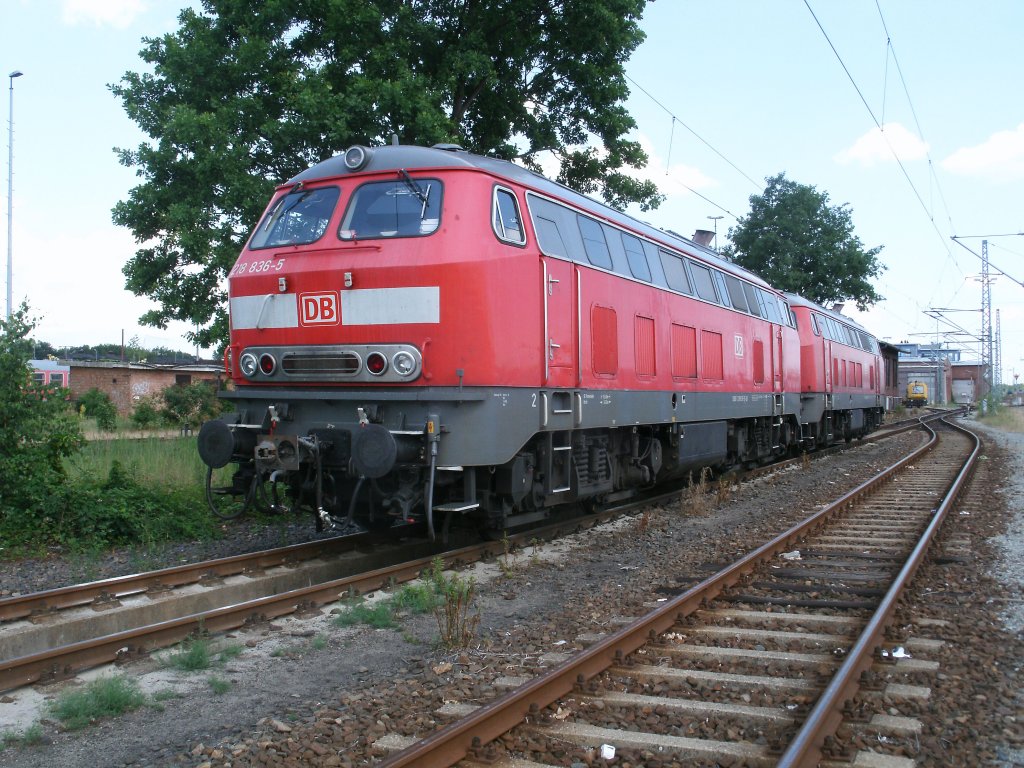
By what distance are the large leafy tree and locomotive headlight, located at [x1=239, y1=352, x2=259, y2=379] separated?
20.0 feet

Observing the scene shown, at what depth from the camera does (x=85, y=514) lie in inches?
343

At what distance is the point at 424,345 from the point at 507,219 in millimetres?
1495

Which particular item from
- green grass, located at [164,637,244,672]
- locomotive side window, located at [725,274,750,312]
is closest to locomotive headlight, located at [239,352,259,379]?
green grass, located at [164,637,244,672]

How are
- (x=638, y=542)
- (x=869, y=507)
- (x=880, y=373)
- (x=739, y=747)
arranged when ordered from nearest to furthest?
(x=739, y=747) < (x=638, y=542) < (x=869, y=507) < (x=880, y=373)

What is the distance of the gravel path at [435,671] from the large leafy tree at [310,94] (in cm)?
731

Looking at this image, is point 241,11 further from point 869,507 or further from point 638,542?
point 869,507

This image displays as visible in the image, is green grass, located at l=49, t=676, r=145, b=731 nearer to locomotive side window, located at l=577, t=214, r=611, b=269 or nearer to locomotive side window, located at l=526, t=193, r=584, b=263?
locomotive side window, located at l=526, t=193, r=584, b=263

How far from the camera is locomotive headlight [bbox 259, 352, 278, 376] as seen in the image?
7.62 meters

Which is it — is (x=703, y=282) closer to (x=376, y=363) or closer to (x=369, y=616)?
(x=376, y=363)

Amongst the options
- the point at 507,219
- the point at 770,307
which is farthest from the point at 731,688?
the point at 770,307

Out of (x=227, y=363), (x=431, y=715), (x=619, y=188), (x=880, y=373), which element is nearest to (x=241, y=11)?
(x=619, y=188)

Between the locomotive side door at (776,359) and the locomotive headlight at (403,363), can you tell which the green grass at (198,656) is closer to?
the locomotive headlight at (403,363)

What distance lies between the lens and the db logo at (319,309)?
7.30 m

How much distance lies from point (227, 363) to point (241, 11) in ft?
28.6
